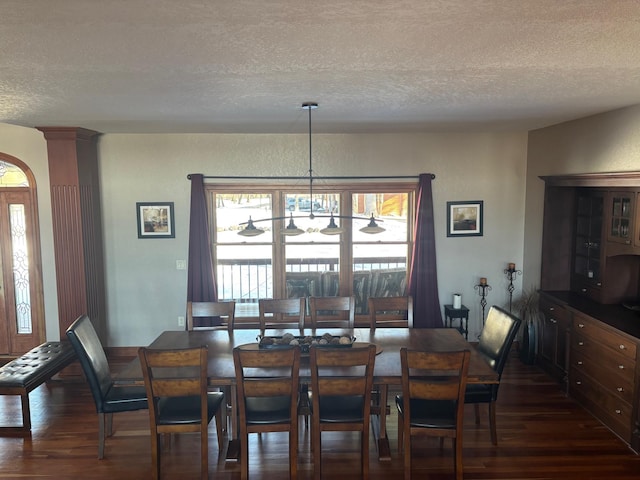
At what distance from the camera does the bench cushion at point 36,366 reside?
413cm

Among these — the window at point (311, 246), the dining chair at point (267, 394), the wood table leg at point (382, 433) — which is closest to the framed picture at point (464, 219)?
the window at point (311, 246)

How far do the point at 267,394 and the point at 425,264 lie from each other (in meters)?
3.22

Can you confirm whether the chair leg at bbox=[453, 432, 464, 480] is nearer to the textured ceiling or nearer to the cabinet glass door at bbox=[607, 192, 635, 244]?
the textured ceiling

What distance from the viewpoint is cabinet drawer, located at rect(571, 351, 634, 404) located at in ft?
12.6

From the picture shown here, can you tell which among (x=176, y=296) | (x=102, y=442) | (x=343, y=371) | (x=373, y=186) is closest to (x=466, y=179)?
(x=373, y=186)

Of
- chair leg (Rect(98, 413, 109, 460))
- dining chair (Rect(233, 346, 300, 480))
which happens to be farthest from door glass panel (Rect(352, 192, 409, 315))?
chair leg (Rect(98, 413, 109, 460))

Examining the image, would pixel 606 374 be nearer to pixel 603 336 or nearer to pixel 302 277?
pixel 603 336

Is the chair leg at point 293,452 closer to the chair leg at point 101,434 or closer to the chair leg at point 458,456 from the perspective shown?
the chair leg at point 458,456

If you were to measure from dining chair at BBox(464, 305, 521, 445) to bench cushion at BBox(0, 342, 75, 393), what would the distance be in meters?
3.59

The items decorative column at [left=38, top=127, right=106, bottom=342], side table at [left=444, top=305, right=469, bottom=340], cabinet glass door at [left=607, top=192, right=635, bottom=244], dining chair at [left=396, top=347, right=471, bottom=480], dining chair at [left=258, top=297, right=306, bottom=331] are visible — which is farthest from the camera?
side table at [left=444, top=305, right=469, bottom=340]

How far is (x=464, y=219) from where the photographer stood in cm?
600

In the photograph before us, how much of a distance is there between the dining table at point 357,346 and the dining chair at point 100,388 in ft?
0.79

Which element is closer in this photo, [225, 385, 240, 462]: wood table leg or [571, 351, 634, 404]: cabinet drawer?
[225, 385, 240, 462]: wood table leg

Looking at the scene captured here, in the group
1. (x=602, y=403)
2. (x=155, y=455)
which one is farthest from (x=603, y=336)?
(x=155, y=455)
